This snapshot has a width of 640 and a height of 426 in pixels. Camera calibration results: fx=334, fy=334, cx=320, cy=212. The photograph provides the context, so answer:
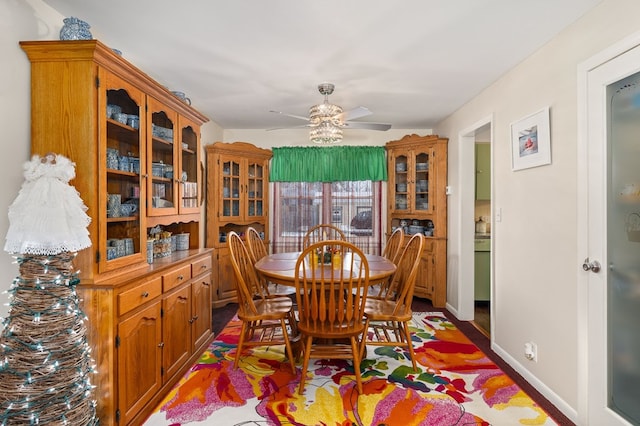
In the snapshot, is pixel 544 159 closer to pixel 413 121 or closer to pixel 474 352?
pixel 474 352

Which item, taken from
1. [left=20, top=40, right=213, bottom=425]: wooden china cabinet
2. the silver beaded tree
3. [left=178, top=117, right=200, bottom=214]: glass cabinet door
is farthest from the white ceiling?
the silver beaded tree

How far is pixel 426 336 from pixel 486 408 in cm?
117

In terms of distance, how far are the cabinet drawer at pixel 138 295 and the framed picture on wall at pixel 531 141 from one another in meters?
2.79

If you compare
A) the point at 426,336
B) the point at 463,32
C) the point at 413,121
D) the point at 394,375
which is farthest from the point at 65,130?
the point at 413,121

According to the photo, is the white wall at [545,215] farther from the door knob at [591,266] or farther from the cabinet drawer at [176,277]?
the cabinet drawer at [176,277]

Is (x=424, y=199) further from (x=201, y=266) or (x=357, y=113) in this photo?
(x=201, y=266)

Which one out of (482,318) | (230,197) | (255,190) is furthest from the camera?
(255,190)

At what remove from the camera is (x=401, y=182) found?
Result: 4785 millimetres

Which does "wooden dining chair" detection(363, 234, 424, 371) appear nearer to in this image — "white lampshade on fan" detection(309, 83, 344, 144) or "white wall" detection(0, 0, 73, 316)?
"white lampshade on fan" detection(309, 83, 344, 144)

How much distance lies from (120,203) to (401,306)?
2.16m

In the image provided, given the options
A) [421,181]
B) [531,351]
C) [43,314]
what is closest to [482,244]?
[421,181]

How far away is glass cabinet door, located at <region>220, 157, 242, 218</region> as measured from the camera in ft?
14.6

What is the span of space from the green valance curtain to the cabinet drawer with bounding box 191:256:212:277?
2148mm

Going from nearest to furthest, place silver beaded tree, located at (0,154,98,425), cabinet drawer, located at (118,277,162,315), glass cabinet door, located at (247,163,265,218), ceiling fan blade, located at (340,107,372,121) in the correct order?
silver beaded tree, located at (0,154,98,425)
cabinet drawer, located at (118,277,162,315)
ceiling fan blade, located at (340,107,372,121)
glass cabinet door, located at (247,163,265,218)
